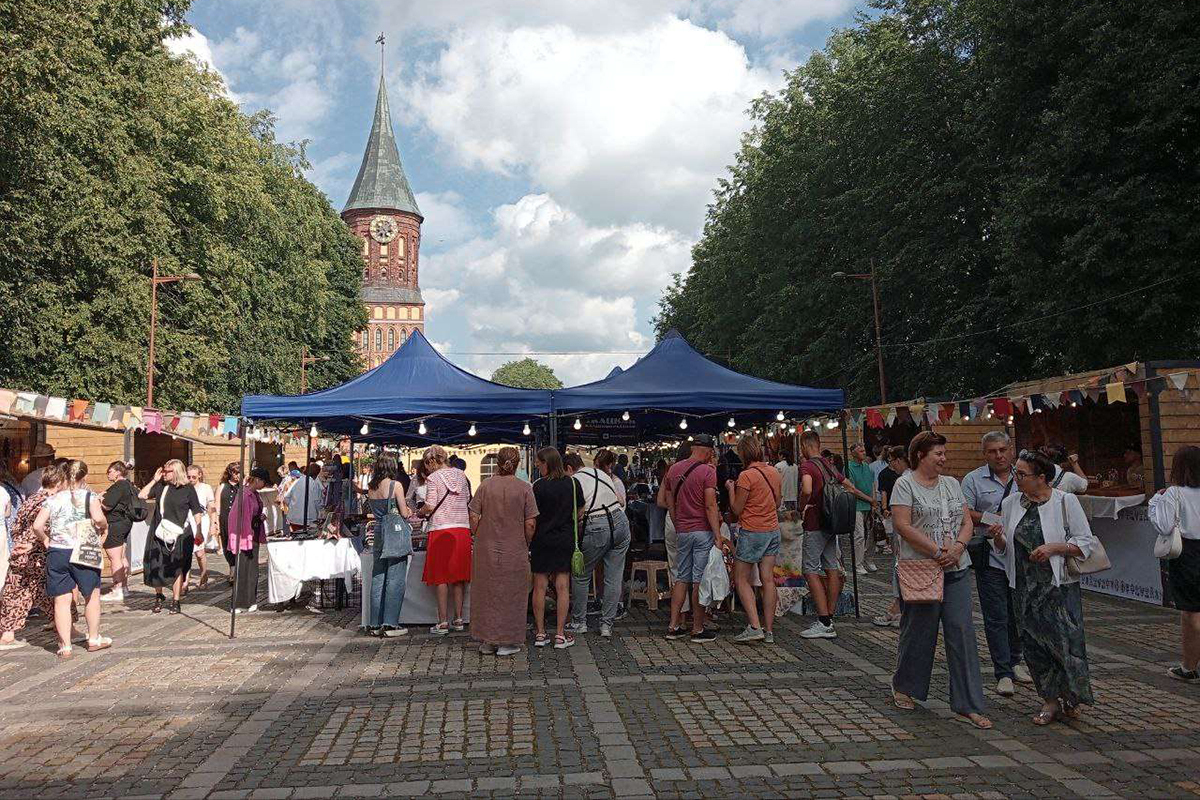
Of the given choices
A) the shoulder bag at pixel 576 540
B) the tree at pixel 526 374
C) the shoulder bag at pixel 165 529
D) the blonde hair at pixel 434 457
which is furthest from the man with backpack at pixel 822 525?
the tree at pixel 526 374

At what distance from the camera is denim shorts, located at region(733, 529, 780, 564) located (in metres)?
7.91

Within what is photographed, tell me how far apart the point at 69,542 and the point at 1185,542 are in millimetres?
9037

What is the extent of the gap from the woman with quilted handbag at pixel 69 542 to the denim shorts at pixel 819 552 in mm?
6529

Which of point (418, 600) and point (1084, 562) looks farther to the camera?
point (418, 600)

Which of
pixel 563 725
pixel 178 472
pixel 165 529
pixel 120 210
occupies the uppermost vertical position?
pixel 120 210

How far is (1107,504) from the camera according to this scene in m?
10.7

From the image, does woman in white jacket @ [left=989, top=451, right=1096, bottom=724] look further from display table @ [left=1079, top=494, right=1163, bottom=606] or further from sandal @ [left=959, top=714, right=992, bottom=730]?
display table @ [left=1079, top=494, right=1163, bottom=606]

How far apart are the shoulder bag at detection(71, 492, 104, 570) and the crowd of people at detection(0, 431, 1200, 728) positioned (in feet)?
0.06

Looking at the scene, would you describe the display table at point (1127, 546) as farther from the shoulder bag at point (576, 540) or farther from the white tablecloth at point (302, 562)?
the white tablecloth at point (302, 562)

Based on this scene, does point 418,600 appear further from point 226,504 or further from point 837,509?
point 837,509

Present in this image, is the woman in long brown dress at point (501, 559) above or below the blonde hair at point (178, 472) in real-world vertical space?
below

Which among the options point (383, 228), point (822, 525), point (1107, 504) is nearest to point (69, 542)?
point (822, 525)

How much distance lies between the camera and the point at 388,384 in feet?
35.4

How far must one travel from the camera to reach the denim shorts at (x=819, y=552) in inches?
330
